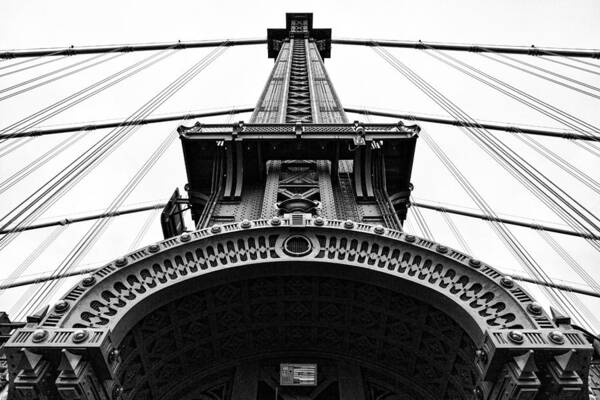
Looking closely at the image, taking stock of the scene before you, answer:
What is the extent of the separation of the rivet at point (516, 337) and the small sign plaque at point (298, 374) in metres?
4.85

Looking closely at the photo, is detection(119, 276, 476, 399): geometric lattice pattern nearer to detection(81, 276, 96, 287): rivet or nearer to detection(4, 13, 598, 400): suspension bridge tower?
detection(4, 13, 598, 400): suspension bridge tower

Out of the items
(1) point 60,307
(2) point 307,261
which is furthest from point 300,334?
(1) point 60,307

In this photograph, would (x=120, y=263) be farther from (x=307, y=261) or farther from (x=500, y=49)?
(x=500, y=49)

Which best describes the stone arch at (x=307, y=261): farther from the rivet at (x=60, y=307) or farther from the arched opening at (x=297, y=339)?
the arched opening at (x=297, y=339)

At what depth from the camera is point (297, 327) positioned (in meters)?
12.1

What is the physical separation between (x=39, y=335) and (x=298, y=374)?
5.79 meters

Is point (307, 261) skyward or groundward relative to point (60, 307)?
skyward

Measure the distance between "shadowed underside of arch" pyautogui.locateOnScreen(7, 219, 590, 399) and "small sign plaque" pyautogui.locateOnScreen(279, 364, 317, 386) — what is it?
0.48 meters

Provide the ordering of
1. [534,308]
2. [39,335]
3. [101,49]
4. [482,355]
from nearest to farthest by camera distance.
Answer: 1. [39,335]
2. [482,355]
3. [534,308]
4. [101,49]

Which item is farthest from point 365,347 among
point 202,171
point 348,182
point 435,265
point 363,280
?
point 202,171

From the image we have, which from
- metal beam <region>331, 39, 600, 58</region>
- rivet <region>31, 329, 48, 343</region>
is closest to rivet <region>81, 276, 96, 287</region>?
rivet <region>31, 329, 48, 343</region>

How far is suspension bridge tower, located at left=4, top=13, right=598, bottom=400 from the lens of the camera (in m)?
8.43

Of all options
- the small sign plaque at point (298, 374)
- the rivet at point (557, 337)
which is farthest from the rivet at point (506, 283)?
the small sign plaque at point (298, 374)

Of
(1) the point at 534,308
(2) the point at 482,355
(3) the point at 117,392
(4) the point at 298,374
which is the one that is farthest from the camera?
(4) the point at 298,374
